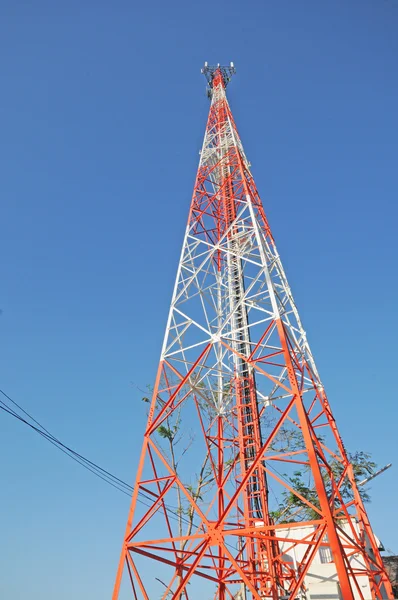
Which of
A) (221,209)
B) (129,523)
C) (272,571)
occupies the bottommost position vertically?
(272,571)

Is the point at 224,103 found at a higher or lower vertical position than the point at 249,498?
higher

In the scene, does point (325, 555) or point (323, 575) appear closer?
point (323, 575)

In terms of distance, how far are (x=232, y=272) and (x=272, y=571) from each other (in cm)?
916

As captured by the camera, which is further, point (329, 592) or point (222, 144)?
point (222, 144)

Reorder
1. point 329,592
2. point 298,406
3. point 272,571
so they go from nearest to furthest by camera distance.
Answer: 1. point 298,406
2. point 272,571
3. point 329,592

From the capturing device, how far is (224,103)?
1775 centimetres

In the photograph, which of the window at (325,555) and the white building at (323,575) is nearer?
the white building at (323,575)

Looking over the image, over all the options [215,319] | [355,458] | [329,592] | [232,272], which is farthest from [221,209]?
[355,458]

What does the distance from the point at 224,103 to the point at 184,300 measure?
10957 millimetres

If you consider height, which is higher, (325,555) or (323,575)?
(325,555)

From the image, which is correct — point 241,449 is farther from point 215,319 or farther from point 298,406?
point 298,406

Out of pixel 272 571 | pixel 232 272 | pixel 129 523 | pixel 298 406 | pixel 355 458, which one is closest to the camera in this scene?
pixel 298 406

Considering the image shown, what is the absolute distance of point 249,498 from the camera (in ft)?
38.8

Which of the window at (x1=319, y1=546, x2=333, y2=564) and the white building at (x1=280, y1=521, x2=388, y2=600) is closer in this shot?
the white building at (x1=280, y1=521, x2=388, y2=600)
